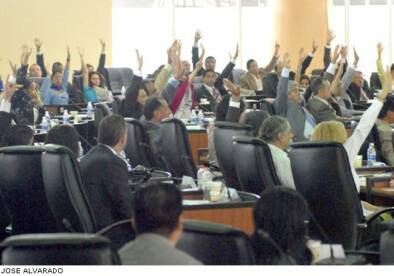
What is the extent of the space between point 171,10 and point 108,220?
1445 cm

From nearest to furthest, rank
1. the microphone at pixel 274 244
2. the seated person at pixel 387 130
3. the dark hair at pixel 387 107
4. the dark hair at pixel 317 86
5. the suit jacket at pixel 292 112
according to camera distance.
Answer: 1. the microphone at pixel 274 244
2. the seated person at pixel 387 130
3. the dark hair at pixel 387 107
4. the suit jacket at pixel 292 112
5. the dark hair at pixel 317 86

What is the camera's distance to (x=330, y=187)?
5.47 metres

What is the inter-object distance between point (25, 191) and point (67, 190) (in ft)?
2.09

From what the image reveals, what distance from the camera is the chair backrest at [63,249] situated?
9.20 ft

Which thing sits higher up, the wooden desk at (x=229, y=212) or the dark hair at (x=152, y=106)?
the dark hair at (x=152, y=106)

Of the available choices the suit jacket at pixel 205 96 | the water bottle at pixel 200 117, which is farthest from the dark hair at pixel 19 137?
the suit jacket at pixel 205 96

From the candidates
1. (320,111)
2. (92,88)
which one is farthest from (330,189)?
(92,88)

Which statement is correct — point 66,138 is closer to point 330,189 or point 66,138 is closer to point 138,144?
point 330,189

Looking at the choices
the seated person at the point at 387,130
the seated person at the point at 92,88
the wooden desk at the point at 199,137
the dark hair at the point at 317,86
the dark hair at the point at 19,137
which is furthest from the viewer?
the seated person at the point at 92,88

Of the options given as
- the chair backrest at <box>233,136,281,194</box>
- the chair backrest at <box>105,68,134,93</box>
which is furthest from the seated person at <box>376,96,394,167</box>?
the chair backrest at <box>105,68,134,93</box>

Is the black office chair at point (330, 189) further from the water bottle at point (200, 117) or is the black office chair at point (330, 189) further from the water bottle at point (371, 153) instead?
the water bottle at point (200, 117)

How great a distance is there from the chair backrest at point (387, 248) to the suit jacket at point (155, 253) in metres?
0.90

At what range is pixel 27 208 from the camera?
5.58m

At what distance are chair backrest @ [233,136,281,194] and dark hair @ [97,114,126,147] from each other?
0.69 meters
